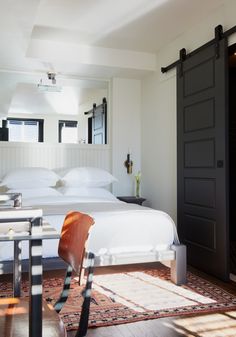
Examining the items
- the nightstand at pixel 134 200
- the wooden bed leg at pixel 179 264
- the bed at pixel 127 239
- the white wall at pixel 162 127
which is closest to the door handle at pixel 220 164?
the bed at pixel 127 239

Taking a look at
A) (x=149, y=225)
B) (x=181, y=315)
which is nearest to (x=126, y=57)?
(x=149, y=225)

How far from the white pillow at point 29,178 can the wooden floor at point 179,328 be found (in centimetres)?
224

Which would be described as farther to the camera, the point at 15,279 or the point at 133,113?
the point at 133,113


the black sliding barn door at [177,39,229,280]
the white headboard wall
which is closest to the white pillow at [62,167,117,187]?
the white headboard wall

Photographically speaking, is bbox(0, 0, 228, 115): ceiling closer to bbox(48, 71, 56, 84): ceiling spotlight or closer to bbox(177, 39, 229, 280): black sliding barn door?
bbox(48, 71, 56, 84): ceiling spotlight

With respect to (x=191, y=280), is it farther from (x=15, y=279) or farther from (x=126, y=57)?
(x=126, y=57)

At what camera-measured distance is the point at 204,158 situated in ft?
10.6

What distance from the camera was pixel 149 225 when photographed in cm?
277

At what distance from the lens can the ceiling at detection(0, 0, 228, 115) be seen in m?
3.14

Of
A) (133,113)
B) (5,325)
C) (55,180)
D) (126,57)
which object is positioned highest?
(126,57)

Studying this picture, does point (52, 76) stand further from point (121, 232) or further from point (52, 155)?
point (121, 232)

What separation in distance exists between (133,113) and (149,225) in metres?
2.48

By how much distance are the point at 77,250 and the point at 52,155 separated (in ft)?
11.0

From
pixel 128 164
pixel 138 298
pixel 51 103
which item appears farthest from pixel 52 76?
pixel 138 298
